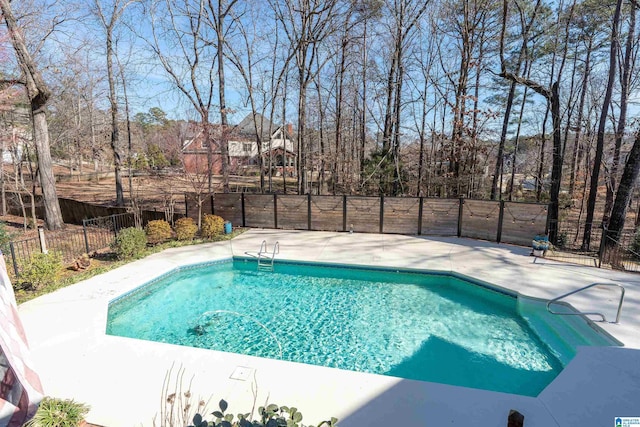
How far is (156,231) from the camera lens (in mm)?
9297

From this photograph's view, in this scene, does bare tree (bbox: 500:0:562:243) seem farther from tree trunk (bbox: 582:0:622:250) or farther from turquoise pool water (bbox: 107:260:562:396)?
turquoise pool water (bbox: 107:260:562:396)

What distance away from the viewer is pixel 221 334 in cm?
540

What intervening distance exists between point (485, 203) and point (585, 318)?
5.08m

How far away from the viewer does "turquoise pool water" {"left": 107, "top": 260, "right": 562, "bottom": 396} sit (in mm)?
4586

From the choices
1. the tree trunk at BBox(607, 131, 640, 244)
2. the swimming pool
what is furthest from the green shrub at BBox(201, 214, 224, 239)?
the tree trunk at BBox(607, 131, 640, 244)

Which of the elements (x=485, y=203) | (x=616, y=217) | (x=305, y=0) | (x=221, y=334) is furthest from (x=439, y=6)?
(x=221, y=334)

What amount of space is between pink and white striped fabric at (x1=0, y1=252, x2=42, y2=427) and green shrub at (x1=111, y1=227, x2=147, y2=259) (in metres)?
5.39

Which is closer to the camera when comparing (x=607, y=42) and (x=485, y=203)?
(x=485, y=203)

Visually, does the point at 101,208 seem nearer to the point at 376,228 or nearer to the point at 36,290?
the point at 36,290

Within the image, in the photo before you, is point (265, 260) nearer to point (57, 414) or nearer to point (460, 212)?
point (57, 414)

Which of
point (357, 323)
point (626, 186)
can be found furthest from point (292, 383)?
point (626, 186)

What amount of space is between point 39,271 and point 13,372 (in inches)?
170

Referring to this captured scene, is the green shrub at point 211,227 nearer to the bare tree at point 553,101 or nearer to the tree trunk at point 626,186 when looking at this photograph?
the bare tree at point 553,101

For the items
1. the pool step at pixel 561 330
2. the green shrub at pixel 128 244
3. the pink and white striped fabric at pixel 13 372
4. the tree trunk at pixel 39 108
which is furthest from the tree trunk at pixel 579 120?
the tree trunk at pixel 39 108
